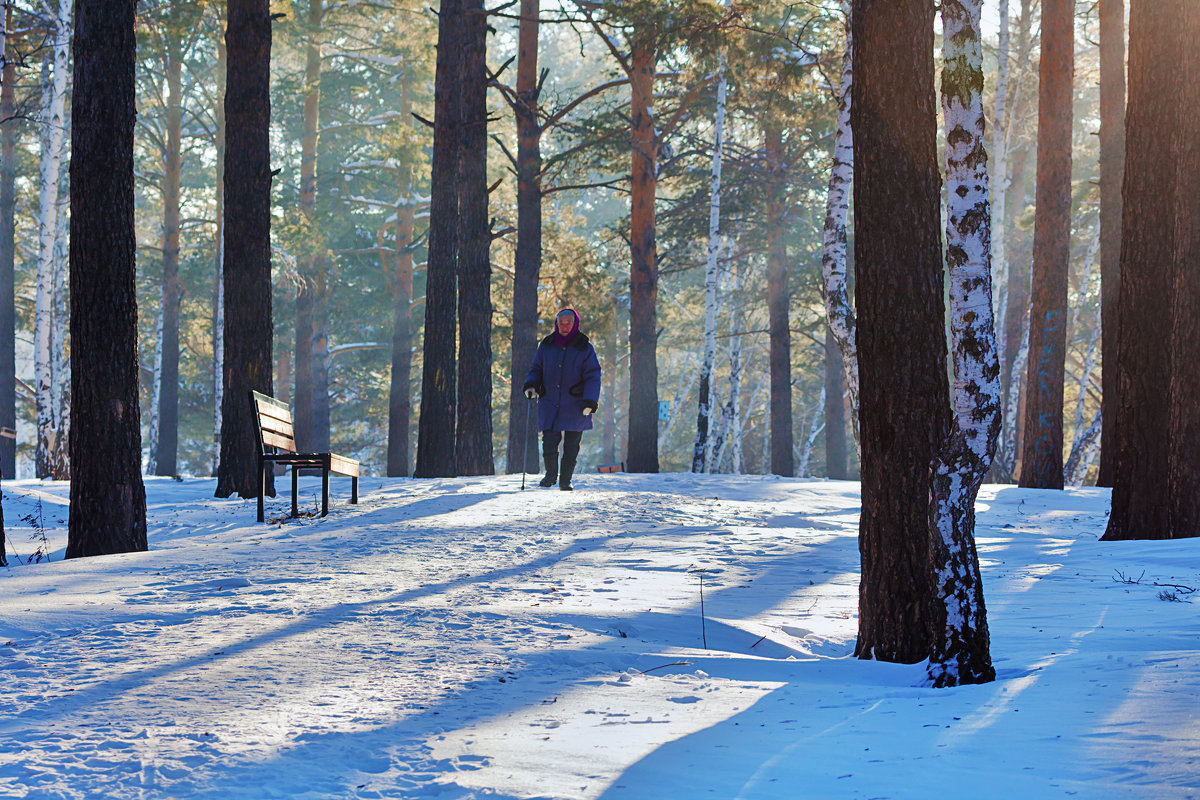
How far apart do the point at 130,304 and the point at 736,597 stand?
524 centimetres

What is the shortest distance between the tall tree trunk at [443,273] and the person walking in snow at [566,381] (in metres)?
3.47

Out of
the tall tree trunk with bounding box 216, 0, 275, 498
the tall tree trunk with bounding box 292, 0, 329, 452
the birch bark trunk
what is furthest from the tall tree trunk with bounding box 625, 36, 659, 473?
the tall tree trunk with bounding box 292, 0, 329, 452

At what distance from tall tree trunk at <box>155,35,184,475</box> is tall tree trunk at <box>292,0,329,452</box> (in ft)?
10.8

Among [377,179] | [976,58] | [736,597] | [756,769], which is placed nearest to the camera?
[756,769]

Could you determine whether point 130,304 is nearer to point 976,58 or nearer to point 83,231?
point 83,231

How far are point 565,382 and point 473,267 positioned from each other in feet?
16.7

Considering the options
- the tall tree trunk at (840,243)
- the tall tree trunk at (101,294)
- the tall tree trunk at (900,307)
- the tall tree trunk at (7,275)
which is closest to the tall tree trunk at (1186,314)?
the tall tree trunk at (840,243)

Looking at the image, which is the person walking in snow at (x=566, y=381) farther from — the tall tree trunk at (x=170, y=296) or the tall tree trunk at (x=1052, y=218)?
the tall tree trunk at (x=170, y=296)

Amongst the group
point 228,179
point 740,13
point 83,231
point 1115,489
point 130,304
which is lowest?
point 1115,489

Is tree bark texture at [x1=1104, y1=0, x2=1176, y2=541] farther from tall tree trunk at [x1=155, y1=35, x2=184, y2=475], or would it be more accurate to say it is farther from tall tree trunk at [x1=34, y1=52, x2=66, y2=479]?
tall tree trunk at [x1=155, y1=35, x2=184, y2=475]

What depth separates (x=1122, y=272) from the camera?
926 cm

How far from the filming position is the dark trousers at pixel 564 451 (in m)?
12.5

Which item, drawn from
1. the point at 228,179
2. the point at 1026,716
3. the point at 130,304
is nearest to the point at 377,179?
the point at 228,179

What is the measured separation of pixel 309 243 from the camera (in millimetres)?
27922
